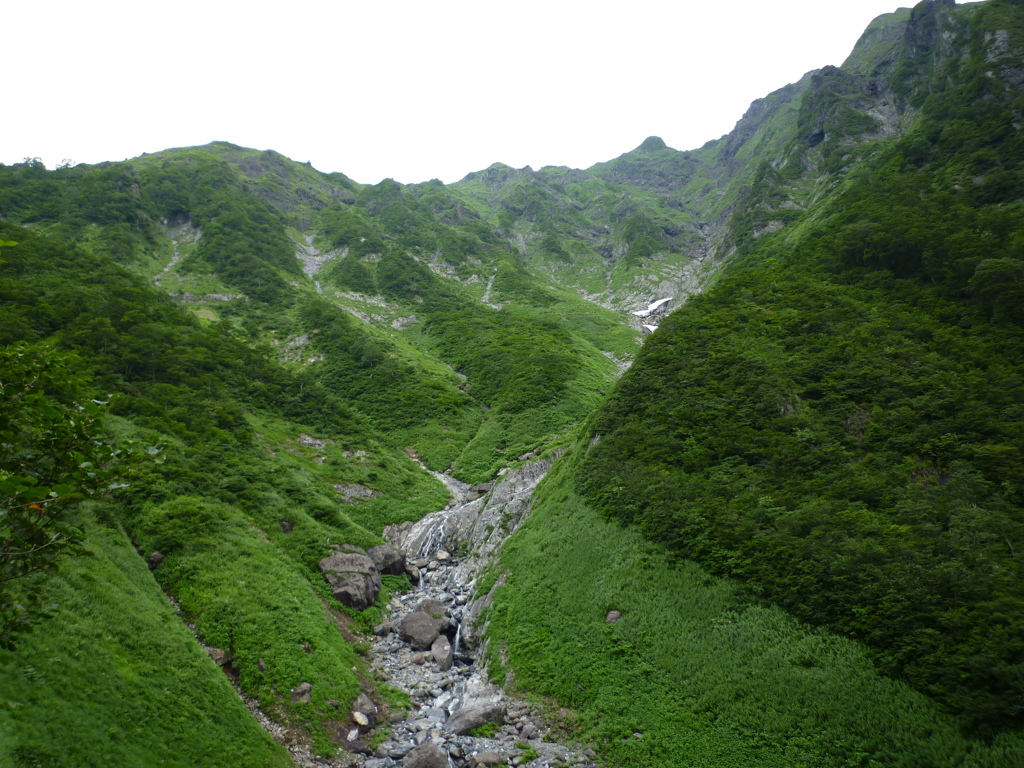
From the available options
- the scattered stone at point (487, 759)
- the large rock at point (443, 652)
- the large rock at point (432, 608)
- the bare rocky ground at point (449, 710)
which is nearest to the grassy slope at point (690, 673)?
the bare rocky ground at point (449, 710)

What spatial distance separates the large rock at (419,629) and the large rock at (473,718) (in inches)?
312

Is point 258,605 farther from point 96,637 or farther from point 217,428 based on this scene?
point 217,428

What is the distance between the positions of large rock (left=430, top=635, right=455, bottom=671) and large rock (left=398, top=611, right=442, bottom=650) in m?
0.55

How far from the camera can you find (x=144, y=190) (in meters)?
148

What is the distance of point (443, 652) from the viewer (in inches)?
1289

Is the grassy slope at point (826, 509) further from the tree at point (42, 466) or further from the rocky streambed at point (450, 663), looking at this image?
the tree at point (42, 466)

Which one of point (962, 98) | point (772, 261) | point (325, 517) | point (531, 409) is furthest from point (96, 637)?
point (962, 98)

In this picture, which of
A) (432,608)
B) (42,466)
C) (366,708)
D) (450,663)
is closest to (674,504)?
(450,663)

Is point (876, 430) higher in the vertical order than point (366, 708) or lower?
higher

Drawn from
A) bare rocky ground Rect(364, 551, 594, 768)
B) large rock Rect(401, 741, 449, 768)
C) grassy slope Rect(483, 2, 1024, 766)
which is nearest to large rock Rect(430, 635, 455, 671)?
bare rocky ground Rect(364, 551, 594, 768)

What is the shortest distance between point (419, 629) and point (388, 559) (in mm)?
8951

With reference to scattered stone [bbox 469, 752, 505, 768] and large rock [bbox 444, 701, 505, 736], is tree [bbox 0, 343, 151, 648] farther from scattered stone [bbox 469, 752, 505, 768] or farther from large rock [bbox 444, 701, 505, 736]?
large rock [bbox 444, 701, 505, 736]

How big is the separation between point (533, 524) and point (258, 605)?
2018 centimetres

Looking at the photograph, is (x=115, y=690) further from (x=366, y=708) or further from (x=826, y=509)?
(x=826, y=509)
